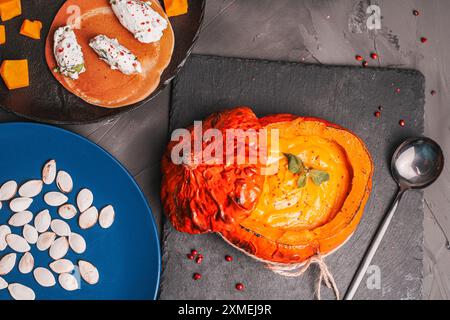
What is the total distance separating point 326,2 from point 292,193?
452 mm

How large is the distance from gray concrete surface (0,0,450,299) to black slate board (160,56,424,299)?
0.10 ft

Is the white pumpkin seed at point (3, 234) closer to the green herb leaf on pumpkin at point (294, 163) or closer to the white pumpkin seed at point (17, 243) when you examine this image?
the white pumpkin seed at point (17, 243)

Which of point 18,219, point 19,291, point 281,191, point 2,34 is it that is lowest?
point 19,291

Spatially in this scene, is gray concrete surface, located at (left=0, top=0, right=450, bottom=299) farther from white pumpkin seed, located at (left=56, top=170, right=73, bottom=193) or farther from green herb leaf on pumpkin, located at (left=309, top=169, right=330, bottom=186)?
green herb leaf on pumpkin, located at (left=309, top=169, right=330, bottom=186)

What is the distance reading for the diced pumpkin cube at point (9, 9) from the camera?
1.07 meters

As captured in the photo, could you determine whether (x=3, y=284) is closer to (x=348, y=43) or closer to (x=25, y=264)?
(x=25, y=264)

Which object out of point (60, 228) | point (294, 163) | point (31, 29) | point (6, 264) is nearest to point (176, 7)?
point (31, 29)

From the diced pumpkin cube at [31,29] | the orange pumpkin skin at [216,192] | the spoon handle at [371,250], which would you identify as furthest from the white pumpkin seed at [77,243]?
the spoon handle at [371,250]

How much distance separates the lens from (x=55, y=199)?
1.08 m

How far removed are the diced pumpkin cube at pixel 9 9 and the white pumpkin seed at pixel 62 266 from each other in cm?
50

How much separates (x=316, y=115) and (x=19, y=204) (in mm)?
639

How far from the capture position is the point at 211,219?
94 centimetres

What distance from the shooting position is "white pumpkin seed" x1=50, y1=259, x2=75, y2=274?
41.9 inches

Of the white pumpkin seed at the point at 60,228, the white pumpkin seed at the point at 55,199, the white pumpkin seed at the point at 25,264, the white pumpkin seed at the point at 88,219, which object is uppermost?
the white pumpkin seed at the point at 55,199
